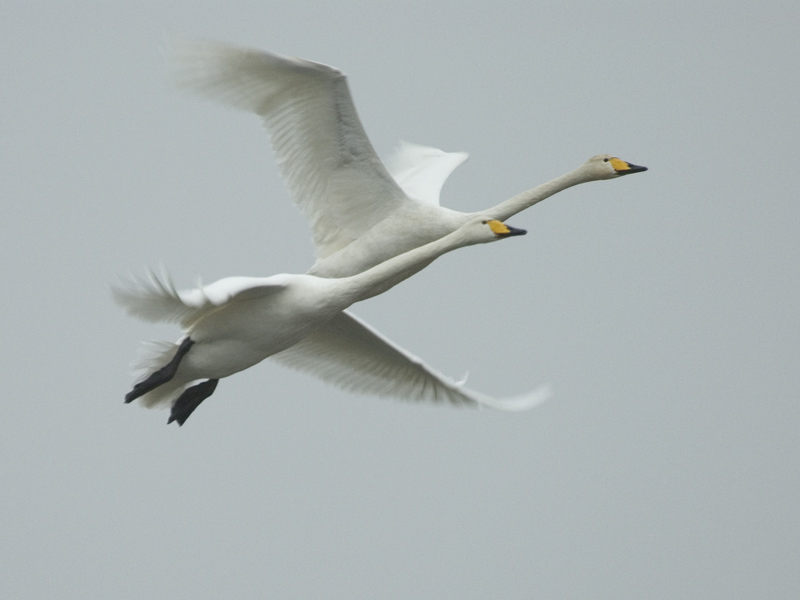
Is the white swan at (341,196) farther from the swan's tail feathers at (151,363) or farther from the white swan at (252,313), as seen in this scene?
the swan's tail feathers at (151,363)

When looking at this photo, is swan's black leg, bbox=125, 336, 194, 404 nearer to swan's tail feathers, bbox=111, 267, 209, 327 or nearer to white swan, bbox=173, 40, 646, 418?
swan's tail feathers, bbox=111, 267, 209, 327

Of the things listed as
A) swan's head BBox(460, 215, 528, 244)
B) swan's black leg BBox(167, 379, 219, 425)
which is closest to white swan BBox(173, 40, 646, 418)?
swan's black leg BBox(167, 379, 219, 425)

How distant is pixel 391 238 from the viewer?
64.8ft

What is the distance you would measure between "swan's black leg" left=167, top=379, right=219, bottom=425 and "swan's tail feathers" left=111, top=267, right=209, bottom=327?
57.8 inches

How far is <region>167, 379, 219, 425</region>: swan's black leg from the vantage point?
18438mm

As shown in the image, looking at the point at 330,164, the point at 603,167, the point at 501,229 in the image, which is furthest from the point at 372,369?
the point at 603,167

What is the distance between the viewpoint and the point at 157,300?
1619 cm

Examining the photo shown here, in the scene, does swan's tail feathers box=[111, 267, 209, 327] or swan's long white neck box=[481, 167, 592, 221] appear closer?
swan's tail feathers box=[111, 267, 209, 327]

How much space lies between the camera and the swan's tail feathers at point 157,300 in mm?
15461

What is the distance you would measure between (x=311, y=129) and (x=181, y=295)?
443cm

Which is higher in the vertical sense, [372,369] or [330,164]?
[330,164]

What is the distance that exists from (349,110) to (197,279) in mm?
4436

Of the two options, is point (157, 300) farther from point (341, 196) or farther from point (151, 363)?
point (341, 196)

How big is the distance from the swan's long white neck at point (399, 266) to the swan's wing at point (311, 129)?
158 centimetres
